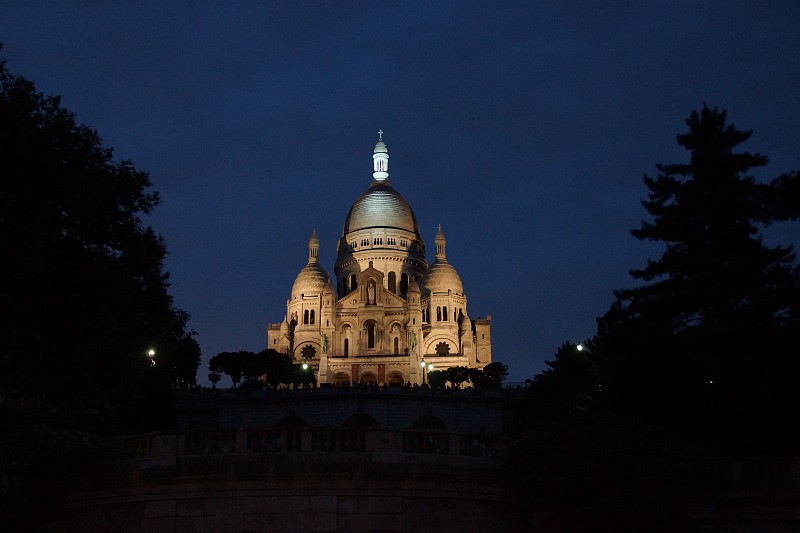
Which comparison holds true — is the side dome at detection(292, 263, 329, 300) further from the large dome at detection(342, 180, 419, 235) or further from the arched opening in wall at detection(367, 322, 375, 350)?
the large dome at detection(342, 180, 419, 235)

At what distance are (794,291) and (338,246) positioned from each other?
109123mm

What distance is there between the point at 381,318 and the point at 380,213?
23.7 m

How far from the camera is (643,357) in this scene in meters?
36.9

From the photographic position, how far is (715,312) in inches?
1448

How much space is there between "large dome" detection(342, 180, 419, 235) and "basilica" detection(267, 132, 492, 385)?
0.98m

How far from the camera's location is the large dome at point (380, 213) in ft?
455

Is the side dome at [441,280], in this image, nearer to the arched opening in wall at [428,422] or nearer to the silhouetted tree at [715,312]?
the arched opening in wall at [428,422]

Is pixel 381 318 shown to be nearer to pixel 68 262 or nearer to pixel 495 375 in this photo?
pixel 495 375

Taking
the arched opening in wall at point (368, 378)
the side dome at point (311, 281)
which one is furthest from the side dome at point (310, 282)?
the arched opening in wall at point (368, 378)

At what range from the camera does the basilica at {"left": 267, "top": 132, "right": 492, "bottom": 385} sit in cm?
11369

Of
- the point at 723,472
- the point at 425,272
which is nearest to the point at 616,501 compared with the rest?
the point at 723,472

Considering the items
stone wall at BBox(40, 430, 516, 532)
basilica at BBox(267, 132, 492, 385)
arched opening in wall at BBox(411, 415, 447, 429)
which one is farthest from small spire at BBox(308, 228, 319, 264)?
stone wall at BBox(40, 430, 516, 532)

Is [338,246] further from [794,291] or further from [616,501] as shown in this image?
[616,501]

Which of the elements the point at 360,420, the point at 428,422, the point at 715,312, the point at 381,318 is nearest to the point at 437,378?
the point at 381,318
